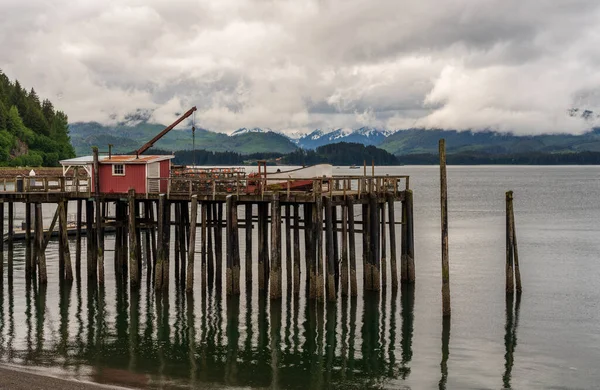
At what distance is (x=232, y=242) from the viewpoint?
3928cm

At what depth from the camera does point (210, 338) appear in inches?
1358

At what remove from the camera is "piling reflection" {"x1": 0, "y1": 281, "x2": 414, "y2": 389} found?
95.6ft

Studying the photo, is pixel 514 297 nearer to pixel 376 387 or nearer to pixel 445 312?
pixel 445 312

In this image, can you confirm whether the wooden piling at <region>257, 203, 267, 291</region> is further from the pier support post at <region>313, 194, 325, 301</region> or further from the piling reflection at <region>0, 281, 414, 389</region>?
the pier support post at <region>313, 194, 325, 301</region>

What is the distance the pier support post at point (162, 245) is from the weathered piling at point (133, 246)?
1.40 metres

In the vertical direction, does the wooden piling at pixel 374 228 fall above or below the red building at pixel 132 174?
below

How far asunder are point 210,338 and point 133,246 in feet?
31.3

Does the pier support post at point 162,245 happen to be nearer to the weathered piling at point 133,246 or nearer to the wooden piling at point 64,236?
the weathered piling at point 133,246

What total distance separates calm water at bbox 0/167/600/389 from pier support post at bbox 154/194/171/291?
0.89 m

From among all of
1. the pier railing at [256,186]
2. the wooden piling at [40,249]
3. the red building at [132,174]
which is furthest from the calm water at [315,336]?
the red building at [132,174]

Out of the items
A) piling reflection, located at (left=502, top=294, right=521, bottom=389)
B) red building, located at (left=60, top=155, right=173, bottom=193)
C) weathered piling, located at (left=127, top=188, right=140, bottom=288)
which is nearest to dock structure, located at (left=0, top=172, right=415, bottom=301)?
weathered piling, located at (left=127, top=188, right=140, bottom=288)

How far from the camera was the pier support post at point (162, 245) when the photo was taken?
4125cm

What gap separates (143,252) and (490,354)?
1404 inches

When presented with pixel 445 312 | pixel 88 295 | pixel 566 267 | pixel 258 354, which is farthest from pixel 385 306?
pixel 566 267
